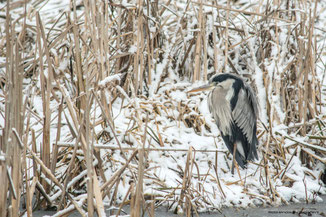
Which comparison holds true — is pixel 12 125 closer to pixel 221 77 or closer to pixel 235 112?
pixel 221 77

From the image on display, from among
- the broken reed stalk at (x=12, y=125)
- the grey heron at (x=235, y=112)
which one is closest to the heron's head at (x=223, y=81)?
the grey heron at (x=235, y=112)

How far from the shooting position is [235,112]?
2943mm

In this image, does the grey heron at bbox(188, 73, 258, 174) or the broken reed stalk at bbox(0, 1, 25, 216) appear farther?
the grey heron at bbox(188, 73, 258, 174)

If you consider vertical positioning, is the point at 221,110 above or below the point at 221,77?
below

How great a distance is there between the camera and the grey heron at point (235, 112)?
9.25 feet

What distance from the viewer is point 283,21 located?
3133mm

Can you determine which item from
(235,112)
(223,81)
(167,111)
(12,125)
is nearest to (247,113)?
(235,112)

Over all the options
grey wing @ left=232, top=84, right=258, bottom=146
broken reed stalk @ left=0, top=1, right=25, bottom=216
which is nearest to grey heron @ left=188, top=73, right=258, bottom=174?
grey wing @ left=232, top=84, right=258, bottom=146

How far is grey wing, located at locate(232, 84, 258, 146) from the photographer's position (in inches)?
112

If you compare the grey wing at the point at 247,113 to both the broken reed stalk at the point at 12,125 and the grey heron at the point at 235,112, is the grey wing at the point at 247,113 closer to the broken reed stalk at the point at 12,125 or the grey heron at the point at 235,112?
the grey heron at the point at 235,112

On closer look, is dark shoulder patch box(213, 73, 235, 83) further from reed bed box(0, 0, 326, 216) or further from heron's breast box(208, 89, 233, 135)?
reed bed box(0, 0, 326, 216)

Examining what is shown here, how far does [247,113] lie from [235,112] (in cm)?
8

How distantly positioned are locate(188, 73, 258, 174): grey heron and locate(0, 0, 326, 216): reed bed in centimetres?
8

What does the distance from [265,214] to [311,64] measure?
3.33ft
